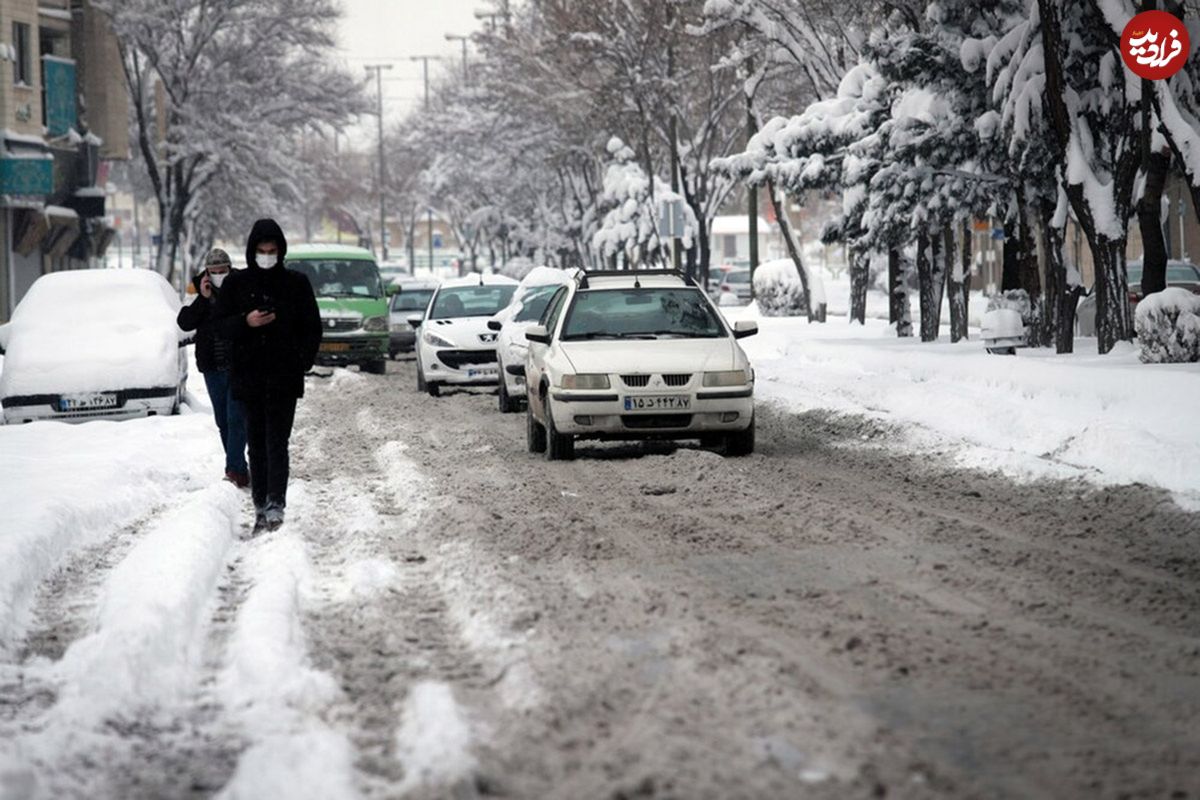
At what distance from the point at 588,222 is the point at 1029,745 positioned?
6531 centimetres

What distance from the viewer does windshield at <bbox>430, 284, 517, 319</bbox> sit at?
2647cm

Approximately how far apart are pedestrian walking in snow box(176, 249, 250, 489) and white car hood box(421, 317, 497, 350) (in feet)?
34.7

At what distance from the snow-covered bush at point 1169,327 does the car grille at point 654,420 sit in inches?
295

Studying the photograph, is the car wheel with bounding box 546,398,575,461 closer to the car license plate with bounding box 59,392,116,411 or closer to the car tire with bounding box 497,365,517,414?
the car tire with bounding box 497,365,517,414

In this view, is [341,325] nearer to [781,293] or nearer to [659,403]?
[659,403]

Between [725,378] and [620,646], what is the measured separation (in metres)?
7.79

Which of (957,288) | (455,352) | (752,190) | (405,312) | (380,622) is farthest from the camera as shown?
(752,190)

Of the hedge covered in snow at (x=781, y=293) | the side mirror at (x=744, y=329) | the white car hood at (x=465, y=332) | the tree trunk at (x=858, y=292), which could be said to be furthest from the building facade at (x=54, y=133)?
the side mirror at (x=744, y=329)

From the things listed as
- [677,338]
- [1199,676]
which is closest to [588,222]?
[677,338]

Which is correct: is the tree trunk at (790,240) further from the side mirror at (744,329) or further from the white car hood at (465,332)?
the side mirror at (744,329)

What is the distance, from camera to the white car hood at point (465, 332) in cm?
2489

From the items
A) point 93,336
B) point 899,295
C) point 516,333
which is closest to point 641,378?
point 516,333

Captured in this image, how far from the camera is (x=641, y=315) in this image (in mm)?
16344

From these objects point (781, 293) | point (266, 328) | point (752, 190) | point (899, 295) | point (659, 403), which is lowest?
point (659, 403)
